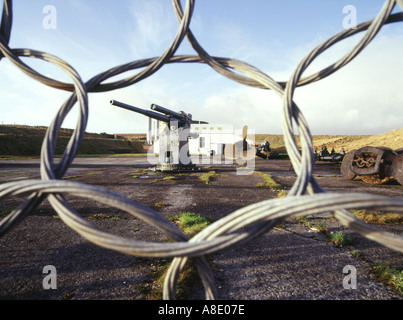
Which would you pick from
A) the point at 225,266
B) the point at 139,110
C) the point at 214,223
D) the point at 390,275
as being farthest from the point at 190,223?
the point at 139,110

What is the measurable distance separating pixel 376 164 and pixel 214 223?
577 cm

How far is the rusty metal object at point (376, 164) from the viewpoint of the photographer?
4.54 metres

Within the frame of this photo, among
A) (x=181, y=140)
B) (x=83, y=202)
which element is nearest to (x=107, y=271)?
(x=83, y=202)

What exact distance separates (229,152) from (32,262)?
2141cm

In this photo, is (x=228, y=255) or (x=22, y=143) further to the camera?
(x=22, y=143)

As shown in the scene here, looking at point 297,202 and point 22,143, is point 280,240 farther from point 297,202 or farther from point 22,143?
point 22,143

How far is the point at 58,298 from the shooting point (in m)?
1.12

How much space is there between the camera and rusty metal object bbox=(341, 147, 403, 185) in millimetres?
4543

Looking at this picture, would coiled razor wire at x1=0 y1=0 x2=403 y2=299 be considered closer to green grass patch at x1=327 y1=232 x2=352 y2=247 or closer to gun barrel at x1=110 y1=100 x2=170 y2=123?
green grass patch at x1=327 y1=232 x2=352 y2=247

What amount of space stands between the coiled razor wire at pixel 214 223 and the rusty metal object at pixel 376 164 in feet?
17.6

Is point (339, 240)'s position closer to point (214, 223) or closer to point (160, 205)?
point (214, 223)

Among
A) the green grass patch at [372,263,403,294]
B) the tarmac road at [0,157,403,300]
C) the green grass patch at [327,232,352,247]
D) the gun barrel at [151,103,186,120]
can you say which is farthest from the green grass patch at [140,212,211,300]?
the gun barrel at [151,103,186,120]
